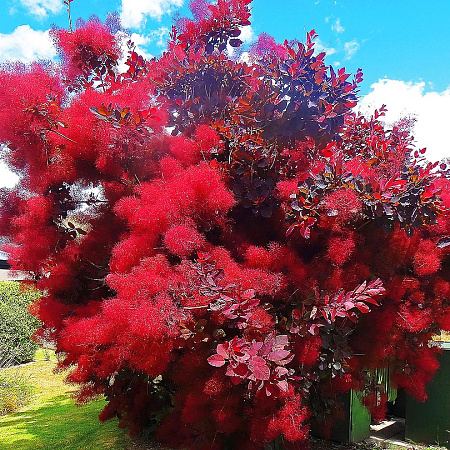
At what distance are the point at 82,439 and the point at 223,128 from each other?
3.45 metres

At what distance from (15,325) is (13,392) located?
10.9ft

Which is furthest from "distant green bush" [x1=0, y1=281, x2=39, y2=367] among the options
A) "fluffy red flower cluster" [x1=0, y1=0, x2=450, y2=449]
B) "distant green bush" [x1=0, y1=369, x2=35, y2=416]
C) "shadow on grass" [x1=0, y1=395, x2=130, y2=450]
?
"fluffy red flower cluster" [x1=0, y1=0, x2=450, y2=449]

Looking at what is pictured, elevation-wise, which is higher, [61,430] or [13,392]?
[13,392]

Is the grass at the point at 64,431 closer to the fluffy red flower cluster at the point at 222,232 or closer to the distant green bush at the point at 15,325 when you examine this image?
the fluffy red flower cluster at the point at 222,232

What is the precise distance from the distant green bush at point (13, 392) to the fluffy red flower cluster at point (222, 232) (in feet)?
10.7

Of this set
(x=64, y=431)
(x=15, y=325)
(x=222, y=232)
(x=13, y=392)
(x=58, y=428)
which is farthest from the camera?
(x=15, y=325)

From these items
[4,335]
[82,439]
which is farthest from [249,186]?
[4,335]

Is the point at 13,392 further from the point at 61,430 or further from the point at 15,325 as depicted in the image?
the point at 15,325

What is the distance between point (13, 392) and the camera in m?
6.65

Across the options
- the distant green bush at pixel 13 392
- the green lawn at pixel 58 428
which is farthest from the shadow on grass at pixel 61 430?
the distant green bush at pixel 13 392

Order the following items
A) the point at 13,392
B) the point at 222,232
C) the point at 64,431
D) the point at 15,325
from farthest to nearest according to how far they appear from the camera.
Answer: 1. the point at 15,325
2. the point at 13,392
3. the point at 64,431
4. the point at 222,232

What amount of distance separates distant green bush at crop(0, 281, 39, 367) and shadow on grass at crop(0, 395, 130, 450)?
12.0 feet

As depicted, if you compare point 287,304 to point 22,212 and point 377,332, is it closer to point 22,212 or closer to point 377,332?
A: point 377,332

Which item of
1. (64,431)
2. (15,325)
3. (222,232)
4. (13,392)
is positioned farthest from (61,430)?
(15,325)
